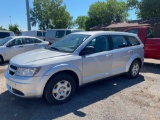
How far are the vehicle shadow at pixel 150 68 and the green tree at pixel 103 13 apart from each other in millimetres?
29389

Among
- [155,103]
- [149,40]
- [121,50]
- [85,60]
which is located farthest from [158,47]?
[85,60]

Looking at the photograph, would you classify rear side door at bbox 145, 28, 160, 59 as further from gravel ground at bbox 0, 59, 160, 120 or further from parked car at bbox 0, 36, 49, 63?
parked car at bbox 0, 36, 49, 63

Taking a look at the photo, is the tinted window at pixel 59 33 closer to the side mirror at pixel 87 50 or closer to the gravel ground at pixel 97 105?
the gravel ground at pixel 97 105

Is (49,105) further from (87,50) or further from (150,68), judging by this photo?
(150,68)

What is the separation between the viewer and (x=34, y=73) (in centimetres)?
387

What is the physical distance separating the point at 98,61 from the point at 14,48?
20.6ft

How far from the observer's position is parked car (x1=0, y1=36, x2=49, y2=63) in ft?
31.3

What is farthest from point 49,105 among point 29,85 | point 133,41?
point 133,41

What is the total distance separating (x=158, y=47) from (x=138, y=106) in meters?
4.27

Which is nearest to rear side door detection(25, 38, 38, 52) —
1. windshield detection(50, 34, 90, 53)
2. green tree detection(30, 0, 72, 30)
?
windshield detection(50, 34, 90, 53)

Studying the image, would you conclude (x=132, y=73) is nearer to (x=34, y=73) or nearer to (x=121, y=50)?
(x=121, y=50)

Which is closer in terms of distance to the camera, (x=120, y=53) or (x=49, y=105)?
(x=49, y=105)

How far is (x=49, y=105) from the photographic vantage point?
4.29 metres

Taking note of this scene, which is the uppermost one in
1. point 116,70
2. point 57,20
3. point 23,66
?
point 57,20
